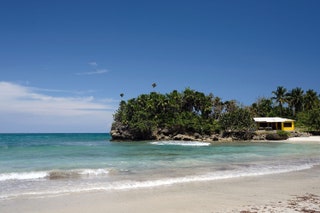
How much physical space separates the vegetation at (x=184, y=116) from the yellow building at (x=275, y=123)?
2.85 meters

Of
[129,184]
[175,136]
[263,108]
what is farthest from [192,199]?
[263,108]

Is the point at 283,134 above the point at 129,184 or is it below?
above

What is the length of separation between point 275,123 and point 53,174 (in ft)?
212

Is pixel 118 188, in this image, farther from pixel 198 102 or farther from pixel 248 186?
pixel 198 102

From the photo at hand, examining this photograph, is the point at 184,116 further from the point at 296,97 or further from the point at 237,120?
the point at 296,97

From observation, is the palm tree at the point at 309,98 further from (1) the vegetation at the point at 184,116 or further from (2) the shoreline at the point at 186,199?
(2) the shoreline at the point at 186,199

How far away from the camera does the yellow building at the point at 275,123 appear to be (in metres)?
69.5

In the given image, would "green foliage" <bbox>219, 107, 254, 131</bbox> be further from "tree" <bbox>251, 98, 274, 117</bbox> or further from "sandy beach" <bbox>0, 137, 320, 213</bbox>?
"sandy beach" <bbox>0, 137, 320, 213</bbox>

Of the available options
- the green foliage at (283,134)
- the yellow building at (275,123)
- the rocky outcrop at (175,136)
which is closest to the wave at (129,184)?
the green foliage at (283,134)

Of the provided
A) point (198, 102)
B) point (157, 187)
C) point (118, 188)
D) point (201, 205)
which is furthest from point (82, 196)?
point (198, 102)

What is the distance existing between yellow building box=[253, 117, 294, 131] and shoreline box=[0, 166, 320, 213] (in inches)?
2303

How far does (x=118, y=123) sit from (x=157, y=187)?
60.1 m

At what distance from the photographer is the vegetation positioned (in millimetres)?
66188

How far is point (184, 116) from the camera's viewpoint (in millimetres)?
69250
